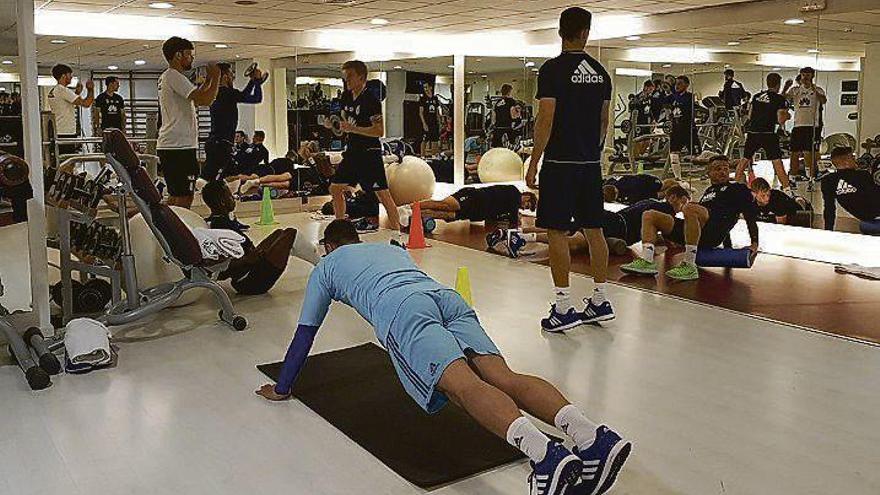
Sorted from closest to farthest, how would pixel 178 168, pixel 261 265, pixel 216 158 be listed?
pixel 261 265, pixel 178 168, pixel 216 158

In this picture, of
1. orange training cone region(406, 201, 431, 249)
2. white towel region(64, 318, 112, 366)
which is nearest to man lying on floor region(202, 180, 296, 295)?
white towel region(64, 318, 112, 366)

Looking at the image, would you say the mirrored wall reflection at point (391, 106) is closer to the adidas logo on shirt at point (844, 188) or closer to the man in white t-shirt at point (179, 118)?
the man in white t-shirt at point (179, 118)

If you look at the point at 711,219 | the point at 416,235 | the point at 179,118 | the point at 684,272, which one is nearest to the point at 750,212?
the point at 711,219

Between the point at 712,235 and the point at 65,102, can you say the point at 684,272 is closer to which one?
the point at 712,235

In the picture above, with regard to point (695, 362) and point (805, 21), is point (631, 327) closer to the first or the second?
point (695, 362)

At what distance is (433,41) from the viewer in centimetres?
884

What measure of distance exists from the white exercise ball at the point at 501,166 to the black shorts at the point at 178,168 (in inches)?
164

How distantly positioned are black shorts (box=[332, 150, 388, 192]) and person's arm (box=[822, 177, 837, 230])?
11.1 feet

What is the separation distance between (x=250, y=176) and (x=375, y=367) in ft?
17.2

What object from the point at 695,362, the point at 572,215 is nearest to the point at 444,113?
the point at 572,215

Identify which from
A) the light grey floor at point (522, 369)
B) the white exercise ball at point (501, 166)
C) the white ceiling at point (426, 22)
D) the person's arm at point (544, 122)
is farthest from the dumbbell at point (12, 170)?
the white exercise ball at point (501, 166)

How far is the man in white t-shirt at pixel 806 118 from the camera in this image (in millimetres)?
6004

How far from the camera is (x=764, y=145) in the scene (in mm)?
6406

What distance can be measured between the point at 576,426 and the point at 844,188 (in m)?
4.45
